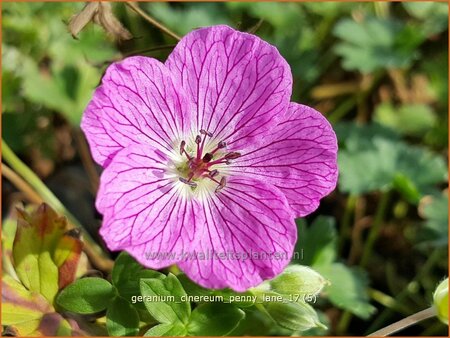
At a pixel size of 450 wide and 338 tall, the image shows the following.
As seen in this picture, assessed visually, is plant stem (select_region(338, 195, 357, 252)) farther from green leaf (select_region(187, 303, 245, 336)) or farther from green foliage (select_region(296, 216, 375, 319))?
green leaf (select_region(187, 303, 245, 336))

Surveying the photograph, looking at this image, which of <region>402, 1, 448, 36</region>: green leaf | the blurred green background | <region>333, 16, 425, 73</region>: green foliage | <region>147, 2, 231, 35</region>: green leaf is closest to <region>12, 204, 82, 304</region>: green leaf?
the blurred green background

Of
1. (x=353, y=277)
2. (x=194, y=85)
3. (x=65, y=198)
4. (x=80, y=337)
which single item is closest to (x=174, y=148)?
(x=194, y=85)

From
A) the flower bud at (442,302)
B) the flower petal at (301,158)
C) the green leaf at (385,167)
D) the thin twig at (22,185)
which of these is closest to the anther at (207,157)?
the flower petal at (301,158)

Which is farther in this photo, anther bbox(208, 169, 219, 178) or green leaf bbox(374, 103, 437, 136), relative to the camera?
green leaf bbox(374, 103, 437, 136)

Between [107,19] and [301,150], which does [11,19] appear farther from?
[301,150]

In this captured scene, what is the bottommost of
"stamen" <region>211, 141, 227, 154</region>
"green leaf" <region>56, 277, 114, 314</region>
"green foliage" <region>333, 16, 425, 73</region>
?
"green leaf" <region>56, 277, 114, 314</region>

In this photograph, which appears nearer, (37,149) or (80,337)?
(80,337)

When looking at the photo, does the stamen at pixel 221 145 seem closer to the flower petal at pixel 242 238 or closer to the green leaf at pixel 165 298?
the flower petal at pixel 242 238
